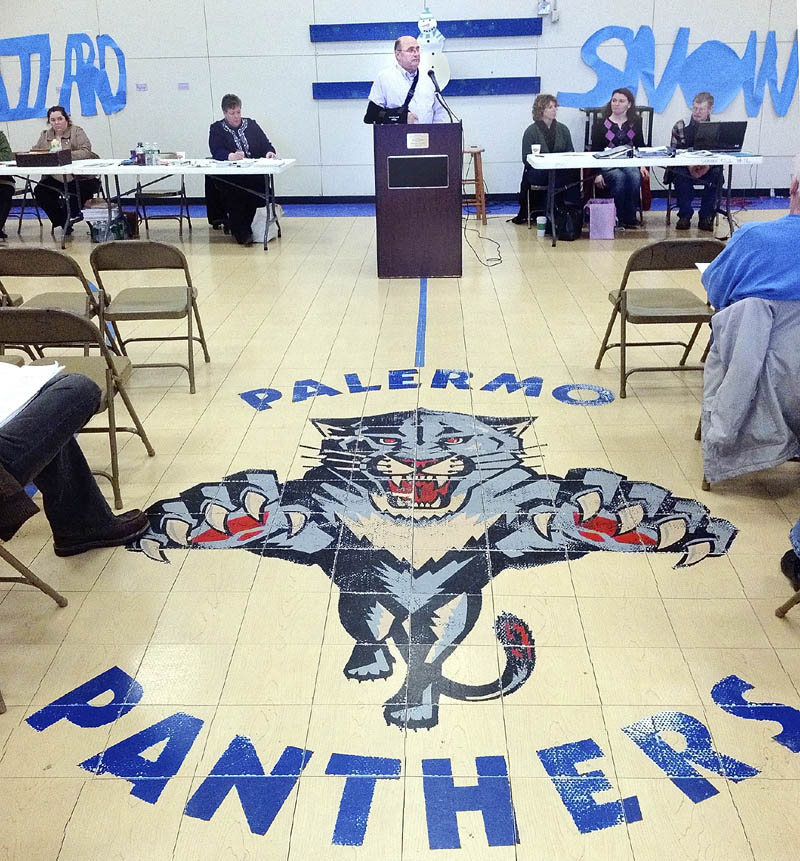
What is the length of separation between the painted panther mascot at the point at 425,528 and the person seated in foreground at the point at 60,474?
0.52 feet

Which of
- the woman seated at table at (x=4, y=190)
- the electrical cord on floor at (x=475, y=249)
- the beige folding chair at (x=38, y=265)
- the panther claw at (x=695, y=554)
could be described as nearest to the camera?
the panther claw at (x=695, y=554)

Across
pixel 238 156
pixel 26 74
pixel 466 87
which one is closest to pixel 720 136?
pixel 466 87

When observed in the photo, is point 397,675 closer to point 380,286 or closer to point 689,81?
point 380,286

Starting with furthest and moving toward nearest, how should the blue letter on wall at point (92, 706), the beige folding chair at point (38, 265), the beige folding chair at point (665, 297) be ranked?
the beige folding chair at point (38, 265)
the beige folding chair at point (665, 297)
the blue letter on wall at point (92, 706)

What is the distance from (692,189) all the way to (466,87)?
3092 millimetres

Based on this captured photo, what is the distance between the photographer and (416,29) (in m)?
10.2

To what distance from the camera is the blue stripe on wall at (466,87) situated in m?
10.4

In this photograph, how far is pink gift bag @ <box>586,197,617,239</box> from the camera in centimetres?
846

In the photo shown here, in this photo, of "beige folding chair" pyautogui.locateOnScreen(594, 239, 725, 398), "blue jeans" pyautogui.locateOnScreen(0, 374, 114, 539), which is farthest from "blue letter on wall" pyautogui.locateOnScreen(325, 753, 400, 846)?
"beige folding chair" pyautogui.locateOnScreen(594, 239, 725, 398)

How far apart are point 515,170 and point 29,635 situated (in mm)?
9153

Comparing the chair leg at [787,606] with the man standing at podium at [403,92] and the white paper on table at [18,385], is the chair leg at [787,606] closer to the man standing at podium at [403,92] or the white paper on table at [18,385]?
the white paper on table at [18,385]

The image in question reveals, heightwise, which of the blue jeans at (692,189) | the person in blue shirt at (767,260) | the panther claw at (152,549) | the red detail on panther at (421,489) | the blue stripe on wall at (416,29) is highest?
the blue stripe on wall at (416,29)

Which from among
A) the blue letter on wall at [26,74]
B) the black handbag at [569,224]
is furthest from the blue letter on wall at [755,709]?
the blue letter on wall at [26,74]

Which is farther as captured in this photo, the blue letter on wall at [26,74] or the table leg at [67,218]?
the blue letter on wall at [26,74]
